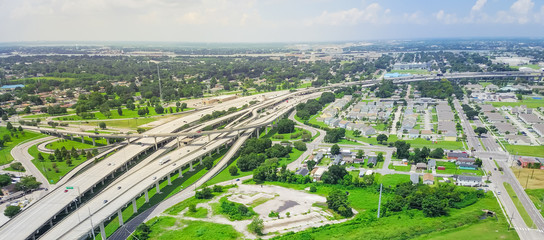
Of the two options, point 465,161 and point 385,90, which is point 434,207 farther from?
point 385,90

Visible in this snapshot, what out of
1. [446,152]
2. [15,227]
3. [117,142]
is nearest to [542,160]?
[446,152]

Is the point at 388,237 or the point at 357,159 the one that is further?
the point at 357,159

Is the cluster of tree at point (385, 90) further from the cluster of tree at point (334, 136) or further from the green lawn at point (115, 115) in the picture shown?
the green lawn at point (115, 115)

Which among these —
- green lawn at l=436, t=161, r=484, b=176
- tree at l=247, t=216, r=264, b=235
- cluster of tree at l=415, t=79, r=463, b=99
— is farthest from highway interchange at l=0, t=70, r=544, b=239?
cluster of tree at l=415, t=79, r=463, b=99

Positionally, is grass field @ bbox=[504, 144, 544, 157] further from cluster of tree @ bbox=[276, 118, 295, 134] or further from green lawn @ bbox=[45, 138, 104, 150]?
green lawn @ bbox=[45, 138, 104, 150]

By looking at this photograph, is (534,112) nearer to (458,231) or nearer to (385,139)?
(385,139)

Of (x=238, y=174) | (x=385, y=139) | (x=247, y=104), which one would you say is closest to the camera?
(x=238, y=174)

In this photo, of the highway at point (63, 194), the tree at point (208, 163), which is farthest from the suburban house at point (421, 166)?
the highway at point (63, 194)

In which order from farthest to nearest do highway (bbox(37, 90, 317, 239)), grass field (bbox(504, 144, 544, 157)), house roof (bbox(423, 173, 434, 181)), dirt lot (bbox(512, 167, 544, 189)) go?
1. grass field (bbox(504, 144, 544, 157))
2. house roof (bbox(423, 173, 434, 181))
3. dirt lot (bbox(512, 167, 544, 189))
4. highway (bbox(37, 90, 317, 239))
